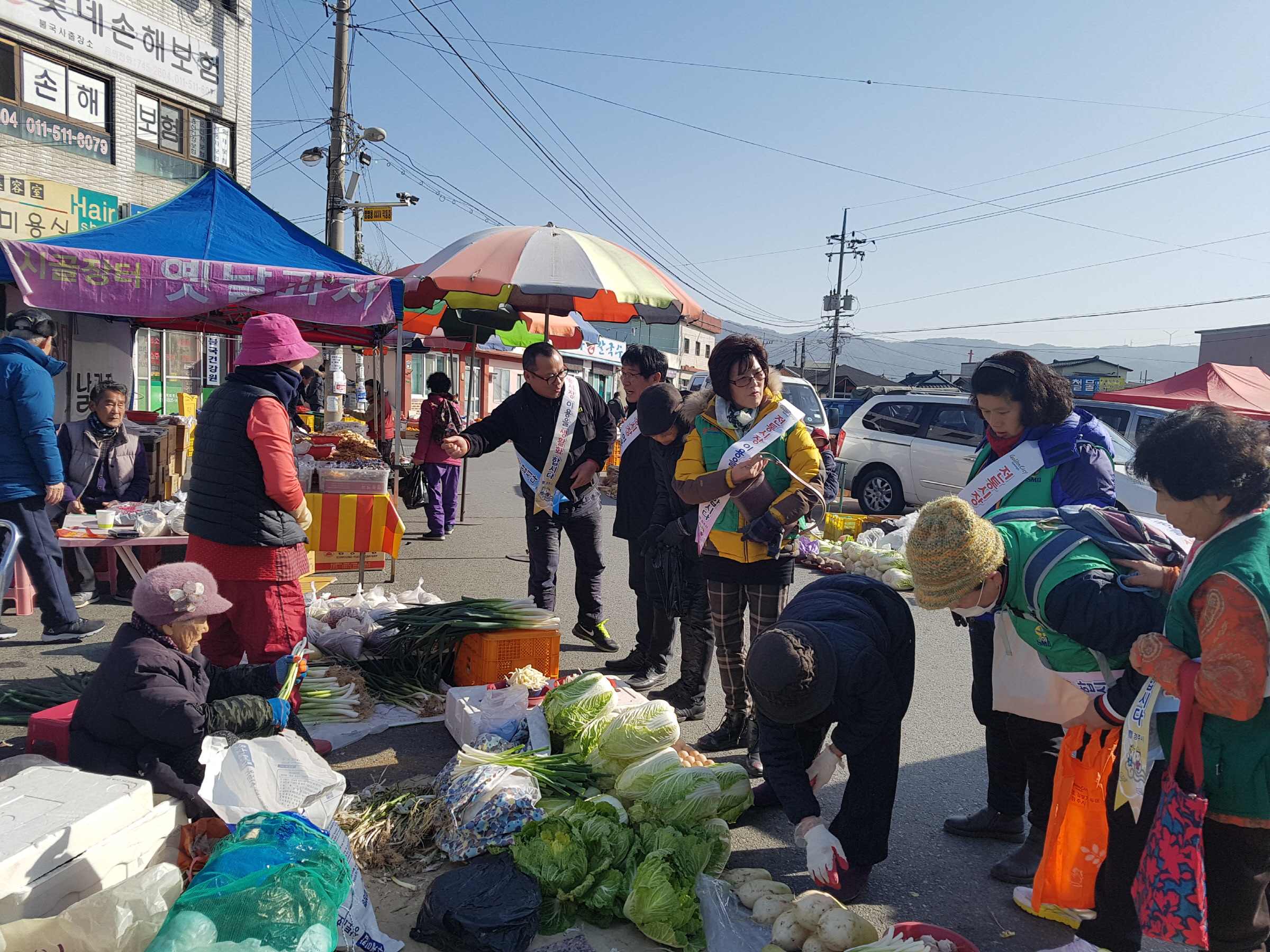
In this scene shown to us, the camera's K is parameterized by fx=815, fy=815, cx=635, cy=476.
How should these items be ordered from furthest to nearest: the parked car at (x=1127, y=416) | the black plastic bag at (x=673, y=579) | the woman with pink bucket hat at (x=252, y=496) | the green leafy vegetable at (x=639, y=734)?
the parked car at (x=1127, y=416)
the black plastic bag at (x=673, y=579)
the woman with pink bucket hat at (x=252, y=496)
the green leafy vegetable at (x=639, y=734)

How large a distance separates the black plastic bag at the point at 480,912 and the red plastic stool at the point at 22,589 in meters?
4.27

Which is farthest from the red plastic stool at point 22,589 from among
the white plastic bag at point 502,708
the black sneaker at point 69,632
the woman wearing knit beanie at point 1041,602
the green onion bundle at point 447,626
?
the woman wearing knit beanie at point 1041,602

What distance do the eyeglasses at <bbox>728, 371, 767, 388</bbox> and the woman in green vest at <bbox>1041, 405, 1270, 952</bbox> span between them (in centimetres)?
187

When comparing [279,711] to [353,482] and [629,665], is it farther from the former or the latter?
[353,482]

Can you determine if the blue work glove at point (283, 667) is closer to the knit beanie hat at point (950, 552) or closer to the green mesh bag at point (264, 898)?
the green mesh bag at point (264, 898)

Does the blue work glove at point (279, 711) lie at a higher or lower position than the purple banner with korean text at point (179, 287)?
lower

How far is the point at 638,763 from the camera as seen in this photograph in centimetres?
326

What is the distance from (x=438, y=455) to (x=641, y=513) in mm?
4842

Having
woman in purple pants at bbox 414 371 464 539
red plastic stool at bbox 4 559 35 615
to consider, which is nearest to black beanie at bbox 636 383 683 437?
red plastic stool at bbox 4 559 35 615

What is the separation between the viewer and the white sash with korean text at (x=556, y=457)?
5.35 meters

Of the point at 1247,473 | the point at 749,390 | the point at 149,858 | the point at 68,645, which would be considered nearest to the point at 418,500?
the point at 68,645

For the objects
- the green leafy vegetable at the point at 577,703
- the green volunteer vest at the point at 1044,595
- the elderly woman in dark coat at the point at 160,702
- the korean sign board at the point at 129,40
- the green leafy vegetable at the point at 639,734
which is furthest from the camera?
the korean sign board at the point at 129,40

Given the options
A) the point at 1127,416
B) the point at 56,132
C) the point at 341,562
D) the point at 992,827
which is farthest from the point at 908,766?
the point at 56,132

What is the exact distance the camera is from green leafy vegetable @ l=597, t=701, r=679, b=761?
3.33 metres
